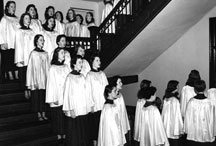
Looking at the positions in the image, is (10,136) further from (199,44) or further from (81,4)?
(81,4)

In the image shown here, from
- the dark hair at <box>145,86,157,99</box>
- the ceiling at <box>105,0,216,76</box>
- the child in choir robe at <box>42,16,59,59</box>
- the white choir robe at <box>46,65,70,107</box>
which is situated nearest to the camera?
the dark hair at <box>145,86,157,99</box>

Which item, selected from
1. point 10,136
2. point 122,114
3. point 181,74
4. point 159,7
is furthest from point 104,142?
point 181,74

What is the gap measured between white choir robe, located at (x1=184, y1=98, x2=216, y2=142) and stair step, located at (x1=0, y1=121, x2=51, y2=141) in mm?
3135

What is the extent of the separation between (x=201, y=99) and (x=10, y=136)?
4.02m

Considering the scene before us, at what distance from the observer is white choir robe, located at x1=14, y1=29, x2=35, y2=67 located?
24.1 ft

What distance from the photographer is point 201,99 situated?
6.10m

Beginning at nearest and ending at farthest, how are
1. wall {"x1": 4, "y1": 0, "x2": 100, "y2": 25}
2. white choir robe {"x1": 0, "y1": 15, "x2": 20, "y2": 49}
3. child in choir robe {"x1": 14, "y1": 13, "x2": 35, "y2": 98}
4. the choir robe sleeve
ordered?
1. the choir robe sleeve
2. child in choir robe {"x1": 14, "y1": 13, "x2": 35, "y2": 98}
3. white choir robe {"x1": 0, "y1": 15, "x2": 20, "y2": 49}
4. wall {"x1": 4, "y1": 0, "x2": 100, "y2": 25}

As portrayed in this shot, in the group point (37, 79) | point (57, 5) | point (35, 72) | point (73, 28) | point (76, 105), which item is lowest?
point (76, 105)

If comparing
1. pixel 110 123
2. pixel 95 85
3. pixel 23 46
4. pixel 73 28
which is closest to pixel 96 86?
pixel 95 85

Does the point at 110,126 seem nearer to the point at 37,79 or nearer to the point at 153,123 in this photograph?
the point at 153,123

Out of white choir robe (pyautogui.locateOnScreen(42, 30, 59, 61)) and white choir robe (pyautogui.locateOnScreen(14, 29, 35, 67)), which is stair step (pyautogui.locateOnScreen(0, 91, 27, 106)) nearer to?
white choir robe (pyautogui.locateOnScreen(14, 29, 35, 67))

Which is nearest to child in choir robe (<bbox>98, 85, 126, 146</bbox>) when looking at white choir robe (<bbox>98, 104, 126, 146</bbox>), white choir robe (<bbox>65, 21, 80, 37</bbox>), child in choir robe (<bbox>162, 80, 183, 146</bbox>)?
white choir robe (<bbox>98, 104, 126, 146</bbox>)

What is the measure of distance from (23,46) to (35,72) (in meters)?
0.99

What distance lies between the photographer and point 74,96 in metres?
6.00
